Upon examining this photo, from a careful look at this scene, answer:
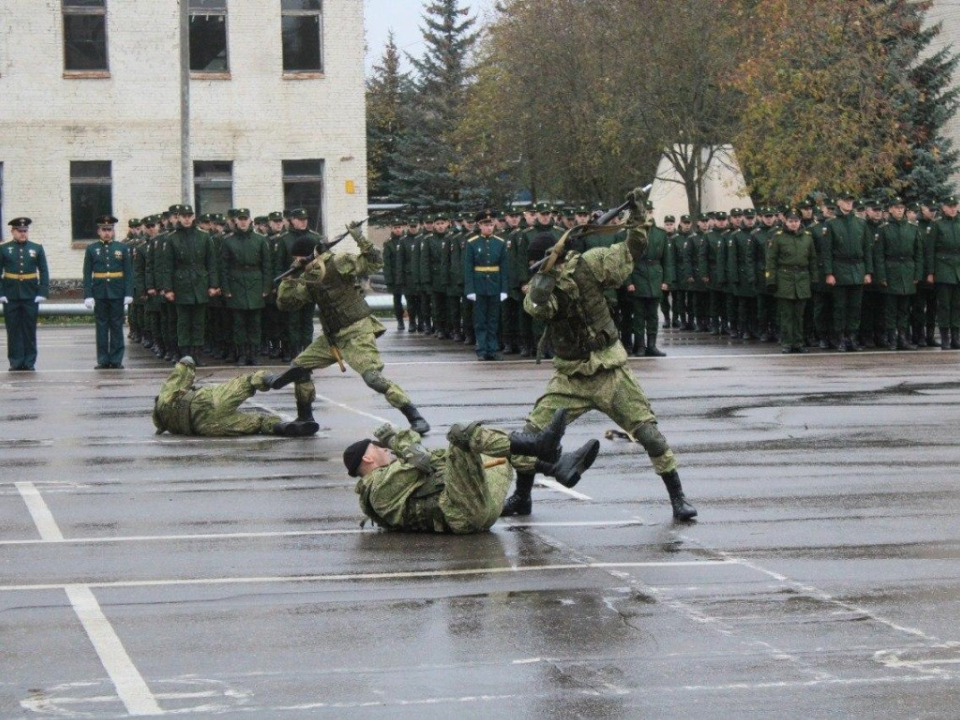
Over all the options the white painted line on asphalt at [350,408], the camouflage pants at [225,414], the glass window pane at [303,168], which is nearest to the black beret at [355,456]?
the camouflage pants at [225,414]

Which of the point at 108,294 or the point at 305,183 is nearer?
the point at 108,294

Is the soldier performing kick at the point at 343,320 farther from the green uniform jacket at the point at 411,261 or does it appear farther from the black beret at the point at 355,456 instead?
the green uniform jacket at the point at 411,261

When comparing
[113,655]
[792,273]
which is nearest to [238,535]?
[113,655]

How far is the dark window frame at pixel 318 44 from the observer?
41875 millimetres

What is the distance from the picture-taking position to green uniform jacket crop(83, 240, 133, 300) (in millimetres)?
24312

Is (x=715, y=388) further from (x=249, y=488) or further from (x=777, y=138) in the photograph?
(x=777, y=138)

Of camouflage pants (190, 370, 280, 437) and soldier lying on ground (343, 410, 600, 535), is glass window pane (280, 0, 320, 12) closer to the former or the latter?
camouflage pants (190, 370, 280, 437)

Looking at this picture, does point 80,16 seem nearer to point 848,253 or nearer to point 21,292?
point 21,292

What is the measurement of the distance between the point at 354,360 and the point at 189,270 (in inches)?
385

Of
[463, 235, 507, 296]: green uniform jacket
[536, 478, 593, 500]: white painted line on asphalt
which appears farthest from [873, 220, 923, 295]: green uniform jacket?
[536, 478, 593, 500]: white painted line on asphalt

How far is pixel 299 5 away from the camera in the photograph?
4216 centimetres

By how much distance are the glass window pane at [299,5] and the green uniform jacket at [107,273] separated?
18589 mm

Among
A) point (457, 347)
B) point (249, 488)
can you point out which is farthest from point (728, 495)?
point (457, 347)

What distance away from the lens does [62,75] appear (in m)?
40.7
